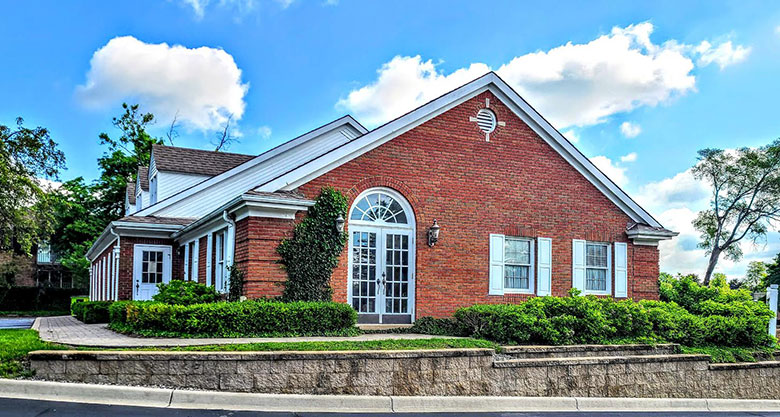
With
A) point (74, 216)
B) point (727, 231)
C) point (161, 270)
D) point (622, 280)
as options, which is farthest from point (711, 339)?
point (74, 216)

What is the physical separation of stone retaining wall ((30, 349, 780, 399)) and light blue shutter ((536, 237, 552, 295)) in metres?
4.49

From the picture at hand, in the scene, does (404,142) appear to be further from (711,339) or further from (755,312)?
(755,312)

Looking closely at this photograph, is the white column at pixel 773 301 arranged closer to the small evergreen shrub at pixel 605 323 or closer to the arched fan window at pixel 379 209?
the small evergreen shrub at pixel 605 323

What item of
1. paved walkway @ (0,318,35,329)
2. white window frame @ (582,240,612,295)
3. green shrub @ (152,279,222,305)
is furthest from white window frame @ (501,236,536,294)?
paved walkway @ (0,318,35,329)

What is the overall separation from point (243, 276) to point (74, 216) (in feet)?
107

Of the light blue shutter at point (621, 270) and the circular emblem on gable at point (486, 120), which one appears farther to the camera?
the light blue shutter at point (621, 270)

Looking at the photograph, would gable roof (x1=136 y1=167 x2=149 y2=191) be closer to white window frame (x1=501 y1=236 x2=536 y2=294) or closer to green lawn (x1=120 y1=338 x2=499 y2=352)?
white window frame (x1=501 y1=236 x2=536 y2=294)

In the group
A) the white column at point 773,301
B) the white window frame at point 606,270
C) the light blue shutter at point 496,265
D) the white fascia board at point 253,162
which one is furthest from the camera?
the white fascia board at point 253,162

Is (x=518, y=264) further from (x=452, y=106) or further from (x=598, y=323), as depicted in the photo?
(x=452, y=106)

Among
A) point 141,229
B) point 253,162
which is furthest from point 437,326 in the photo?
point 253,162

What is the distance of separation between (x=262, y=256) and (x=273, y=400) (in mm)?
5120

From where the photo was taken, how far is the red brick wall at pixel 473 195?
1543 centimetres

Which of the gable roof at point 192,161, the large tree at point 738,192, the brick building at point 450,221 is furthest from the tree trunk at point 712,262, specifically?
the gable roof at point 192,161

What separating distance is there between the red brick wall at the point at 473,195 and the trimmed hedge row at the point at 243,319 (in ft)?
5.57
